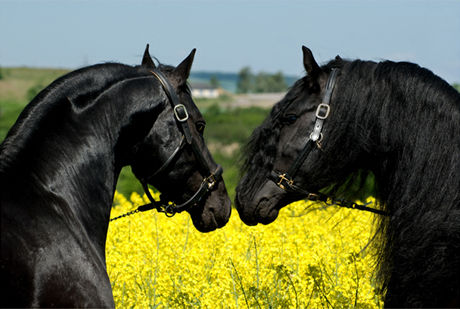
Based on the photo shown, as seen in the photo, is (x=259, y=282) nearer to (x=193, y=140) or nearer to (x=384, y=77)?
(x=193, y=140)

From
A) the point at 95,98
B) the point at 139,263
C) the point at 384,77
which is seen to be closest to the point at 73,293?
the point at 95,98

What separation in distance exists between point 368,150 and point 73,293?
5.81 ft

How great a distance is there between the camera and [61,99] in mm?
3125

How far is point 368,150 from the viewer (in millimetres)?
3410

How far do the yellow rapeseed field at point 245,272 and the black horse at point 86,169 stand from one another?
3.73ft

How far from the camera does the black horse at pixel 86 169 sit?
2.75 meters

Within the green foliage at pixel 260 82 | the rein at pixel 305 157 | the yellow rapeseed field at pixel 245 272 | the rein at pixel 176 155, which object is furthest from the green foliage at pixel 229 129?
the green foliage at pixel 260 82

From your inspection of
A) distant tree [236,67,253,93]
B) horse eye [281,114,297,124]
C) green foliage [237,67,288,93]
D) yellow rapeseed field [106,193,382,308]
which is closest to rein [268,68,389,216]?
horse eye [281,114,297,124]

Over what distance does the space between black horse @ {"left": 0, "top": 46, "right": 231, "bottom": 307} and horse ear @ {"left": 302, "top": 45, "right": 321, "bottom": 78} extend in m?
0.70

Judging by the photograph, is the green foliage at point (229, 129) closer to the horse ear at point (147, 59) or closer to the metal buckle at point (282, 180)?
the metal buckle at point (282, 180)

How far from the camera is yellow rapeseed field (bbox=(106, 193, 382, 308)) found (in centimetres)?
450

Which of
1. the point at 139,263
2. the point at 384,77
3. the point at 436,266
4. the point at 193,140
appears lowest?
the point at 139,263

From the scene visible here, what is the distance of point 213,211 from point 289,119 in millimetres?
735

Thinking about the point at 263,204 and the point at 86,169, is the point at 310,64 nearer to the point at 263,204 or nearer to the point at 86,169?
the point at 263,204
